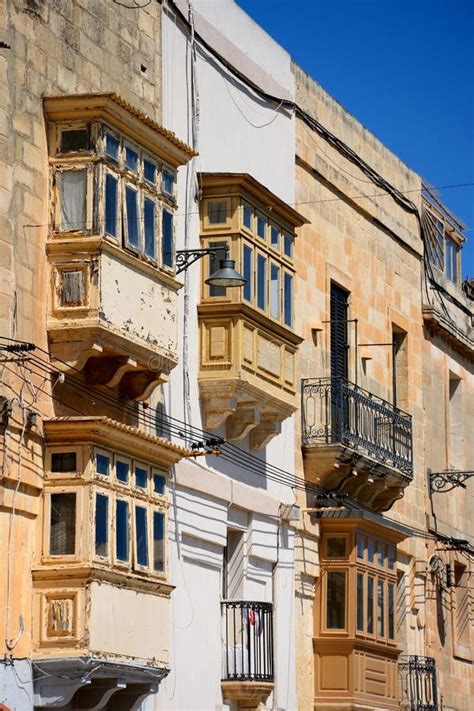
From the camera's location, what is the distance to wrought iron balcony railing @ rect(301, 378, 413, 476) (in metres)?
24.7

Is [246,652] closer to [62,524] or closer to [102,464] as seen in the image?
[102,464]

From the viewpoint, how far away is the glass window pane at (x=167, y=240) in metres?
19.5

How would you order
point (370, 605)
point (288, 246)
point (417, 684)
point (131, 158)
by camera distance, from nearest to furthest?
point (131, 158), point (288, 246), point (370, 605), point (417, 684)

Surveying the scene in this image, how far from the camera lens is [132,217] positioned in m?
18.8

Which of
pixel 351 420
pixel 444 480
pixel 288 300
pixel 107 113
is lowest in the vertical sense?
pixel 351 420

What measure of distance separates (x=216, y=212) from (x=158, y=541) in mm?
4744

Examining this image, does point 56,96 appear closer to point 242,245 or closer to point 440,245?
point 242,245

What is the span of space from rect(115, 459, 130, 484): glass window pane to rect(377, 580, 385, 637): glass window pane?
26.5 ft

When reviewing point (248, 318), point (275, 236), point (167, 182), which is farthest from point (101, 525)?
point (275, 236)

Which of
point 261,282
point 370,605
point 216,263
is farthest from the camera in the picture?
point 370,605

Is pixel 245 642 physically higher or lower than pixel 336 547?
lower

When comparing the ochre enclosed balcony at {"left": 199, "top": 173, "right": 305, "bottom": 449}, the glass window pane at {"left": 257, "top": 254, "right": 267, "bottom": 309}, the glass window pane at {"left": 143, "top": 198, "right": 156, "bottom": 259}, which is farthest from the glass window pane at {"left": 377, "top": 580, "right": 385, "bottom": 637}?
the glass window pane at {"left": 143, "top": 198, "right": 156, "bottom": 259}

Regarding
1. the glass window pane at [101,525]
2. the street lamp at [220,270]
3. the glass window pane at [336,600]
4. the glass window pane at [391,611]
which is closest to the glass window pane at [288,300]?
the street lamp at [220,270]

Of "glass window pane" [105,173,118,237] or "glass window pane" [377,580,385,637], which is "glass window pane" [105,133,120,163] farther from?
"glass window pane" [377,580,385,637]
